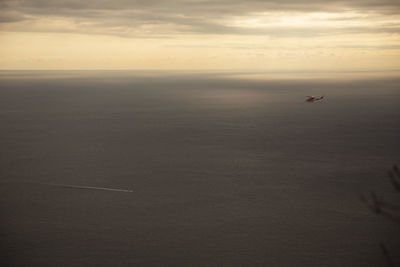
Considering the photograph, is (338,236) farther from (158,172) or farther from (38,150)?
(38,150)

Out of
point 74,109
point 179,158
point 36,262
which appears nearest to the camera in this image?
point 36,262

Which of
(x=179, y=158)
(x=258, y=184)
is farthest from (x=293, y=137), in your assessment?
(x=258, y=184)

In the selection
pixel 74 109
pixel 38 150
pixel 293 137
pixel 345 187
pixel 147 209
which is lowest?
pixel 74 109

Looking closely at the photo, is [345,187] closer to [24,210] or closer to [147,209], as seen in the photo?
[147,209]

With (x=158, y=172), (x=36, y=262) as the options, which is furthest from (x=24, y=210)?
(x=158, y=172)

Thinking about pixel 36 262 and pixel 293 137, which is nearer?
pixel 36 262

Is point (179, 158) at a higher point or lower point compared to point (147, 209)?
lower

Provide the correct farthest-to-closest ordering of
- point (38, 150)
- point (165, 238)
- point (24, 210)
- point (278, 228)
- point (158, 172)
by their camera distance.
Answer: point (38, 150) → point (158, 172) → point (24, 210) → point (278, 228) → point (165, 238)
